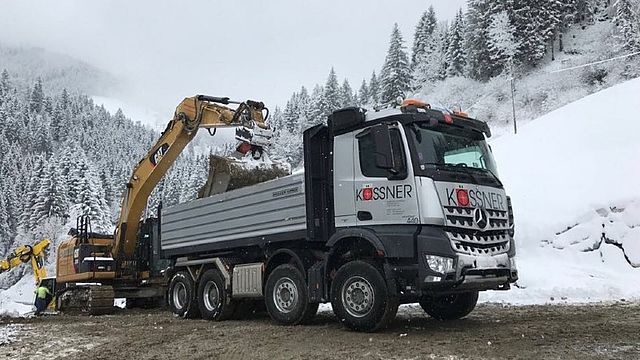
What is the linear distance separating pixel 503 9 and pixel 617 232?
48172 mm

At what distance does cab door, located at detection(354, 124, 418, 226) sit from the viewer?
8305 mm

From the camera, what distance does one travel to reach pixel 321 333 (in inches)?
348

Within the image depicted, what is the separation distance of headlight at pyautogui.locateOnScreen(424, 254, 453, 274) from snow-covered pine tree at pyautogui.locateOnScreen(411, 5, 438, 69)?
70.5m

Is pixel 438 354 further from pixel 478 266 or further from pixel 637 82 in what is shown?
pixel 637 82

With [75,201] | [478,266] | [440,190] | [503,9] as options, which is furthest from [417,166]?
[75,201]

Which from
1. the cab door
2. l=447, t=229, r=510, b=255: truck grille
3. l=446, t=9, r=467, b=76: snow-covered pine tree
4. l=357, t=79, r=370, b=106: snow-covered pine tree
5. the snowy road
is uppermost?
l=357, t=79, r=370, b=106: snow-covered pine tree

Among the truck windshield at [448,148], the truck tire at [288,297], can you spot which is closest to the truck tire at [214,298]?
the truck tire at [288,297]

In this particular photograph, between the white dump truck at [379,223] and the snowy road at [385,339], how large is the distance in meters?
0.56

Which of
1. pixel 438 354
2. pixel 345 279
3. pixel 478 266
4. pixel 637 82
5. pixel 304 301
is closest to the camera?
pixel 438 354

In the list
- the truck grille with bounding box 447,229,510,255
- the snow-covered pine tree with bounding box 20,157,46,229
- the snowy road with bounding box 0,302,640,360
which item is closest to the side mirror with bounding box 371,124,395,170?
the truck grille with bounding box 447,229,510,255

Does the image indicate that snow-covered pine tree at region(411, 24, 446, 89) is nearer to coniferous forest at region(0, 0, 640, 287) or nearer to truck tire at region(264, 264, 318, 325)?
coniferous forest at region(0, 0, 640, 287)

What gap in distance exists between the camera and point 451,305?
407 inches

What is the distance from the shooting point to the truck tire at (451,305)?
1018 cm

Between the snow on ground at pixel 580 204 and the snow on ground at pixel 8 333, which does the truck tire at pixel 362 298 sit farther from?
the snow on ground at pixel 8 333
